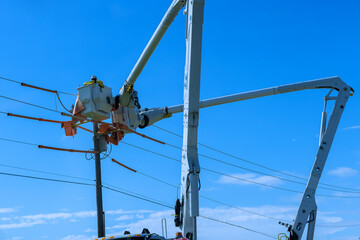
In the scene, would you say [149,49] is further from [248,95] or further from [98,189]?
[98,189]

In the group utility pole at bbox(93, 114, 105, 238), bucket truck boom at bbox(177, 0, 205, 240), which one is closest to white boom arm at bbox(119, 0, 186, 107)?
bucket truck boom at bbox(177, 0, 205, 240)

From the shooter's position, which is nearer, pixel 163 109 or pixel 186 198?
pixel 186 198

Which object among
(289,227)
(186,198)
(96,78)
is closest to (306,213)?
(289,227)

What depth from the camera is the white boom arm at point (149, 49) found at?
19.3 m

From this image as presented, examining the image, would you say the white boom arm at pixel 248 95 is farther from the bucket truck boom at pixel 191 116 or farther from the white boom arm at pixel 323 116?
the bucket truck boom at pixel 191 116

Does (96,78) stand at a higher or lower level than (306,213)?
higher

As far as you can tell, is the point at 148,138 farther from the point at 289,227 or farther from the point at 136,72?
the point at 289,227

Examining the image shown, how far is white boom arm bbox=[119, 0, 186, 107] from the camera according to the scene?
19.3m

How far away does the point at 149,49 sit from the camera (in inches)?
822

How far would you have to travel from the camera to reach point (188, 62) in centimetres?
1716

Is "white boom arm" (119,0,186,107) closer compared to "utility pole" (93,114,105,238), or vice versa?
"white boom arm" (119,0,186,107)

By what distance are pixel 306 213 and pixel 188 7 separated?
10984mm

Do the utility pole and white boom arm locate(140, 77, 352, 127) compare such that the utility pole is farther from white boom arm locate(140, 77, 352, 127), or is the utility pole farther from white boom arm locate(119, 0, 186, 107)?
white boom arm locate(140, 77, 352, 127)

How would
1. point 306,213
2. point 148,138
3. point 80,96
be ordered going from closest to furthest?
point 80,96, point 306,213, point 148,138
